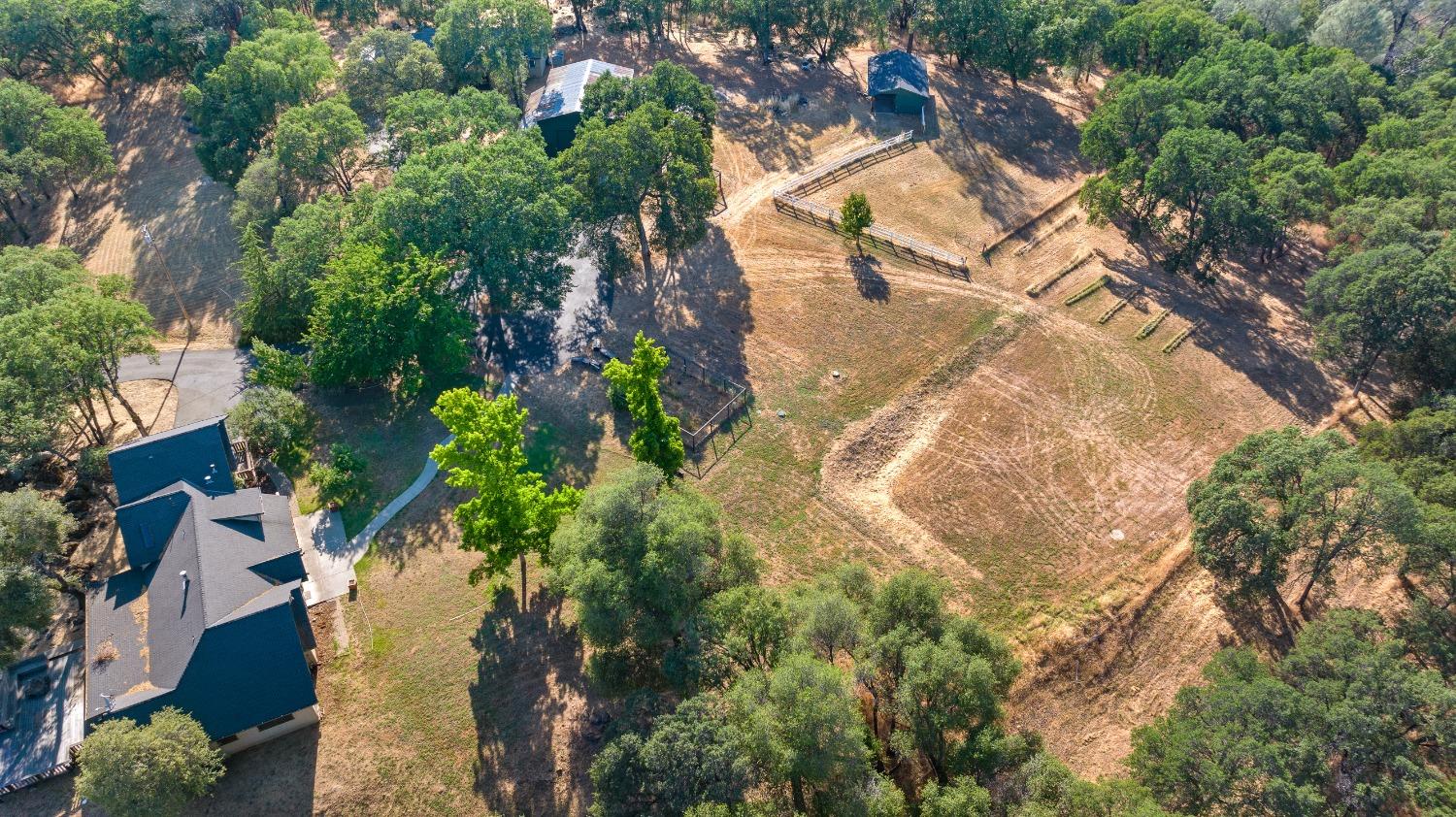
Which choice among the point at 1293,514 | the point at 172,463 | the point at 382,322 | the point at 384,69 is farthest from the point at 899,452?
the point at 384,69

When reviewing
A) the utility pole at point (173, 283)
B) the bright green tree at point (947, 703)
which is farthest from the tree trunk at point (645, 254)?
the bright green tree at point (947, 703)

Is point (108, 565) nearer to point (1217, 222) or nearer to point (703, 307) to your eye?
point (703, 307)

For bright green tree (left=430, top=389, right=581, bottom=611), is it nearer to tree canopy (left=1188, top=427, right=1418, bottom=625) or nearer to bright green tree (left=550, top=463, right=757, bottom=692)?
bright green tree (left=550, top=463, right=757, bottom=692)

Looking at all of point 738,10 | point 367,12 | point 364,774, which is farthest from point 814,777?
point 367,12

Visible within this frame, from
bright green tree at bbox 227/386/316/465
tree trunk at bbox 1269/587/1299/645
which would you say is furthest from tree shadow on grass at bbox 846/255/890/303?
bright green tree at bbox 227/386/316/465

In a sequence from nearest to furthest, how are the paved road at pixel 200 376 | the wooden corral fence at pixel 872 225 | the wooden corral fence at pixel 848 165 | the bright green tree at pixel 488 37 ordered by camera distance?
1. the paved road at pixel 200 376
2. the wooden corral fence at pixel 872 225
3. the wooden corral fence at pixel 848 165
4. the bright green tree at pixel 488 37

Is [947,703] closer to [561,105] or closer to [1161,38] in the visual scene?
[561,105]

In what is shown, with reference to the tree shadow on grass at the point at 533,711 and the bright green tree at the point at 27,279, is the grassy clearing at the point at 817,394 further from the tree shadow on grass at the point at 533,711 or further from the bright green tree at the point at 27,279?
the bright green tree at the point at 27,279

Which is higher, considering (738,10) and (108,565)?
(738,10)
